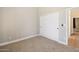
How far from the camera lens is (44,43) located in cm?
208

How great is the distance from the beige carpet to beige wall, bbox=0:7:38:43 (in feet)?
0.39

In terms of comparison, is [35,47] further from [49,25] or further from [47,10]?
[47,10]

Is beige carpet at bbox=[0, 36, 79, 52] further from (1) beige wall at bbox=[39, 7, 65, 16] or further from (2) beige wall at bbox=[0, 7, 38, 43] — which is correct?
(1) beige wall at bbox=[39, 7, 65, 16]

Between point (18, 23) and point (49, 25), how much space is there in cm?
52

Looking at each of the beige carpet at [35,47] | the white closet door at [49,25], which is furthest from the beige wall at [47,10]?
the beige carpet at [35,47]

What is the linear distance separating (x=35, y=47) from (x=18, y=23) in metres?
0.49

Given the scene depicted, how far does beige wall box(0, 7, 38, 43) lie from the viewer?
Result: 78.7 inches

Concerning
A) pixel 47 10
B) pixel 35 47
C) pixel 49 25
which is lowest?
pixel 35 47

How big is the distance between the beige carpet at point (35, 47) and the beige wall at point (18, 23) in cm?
12

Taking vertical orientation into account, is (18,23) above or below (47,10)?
below

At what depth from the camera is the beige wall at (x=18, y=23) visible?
2.00 meters

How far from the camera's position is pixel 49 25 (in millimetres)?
2115

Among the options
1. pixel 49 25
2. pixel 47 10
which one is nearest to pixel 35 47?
pixel 49 25
